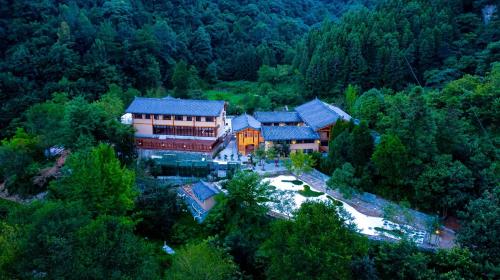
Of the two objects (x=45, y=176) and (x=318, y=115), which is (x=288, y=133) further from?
(x=45, y=176)

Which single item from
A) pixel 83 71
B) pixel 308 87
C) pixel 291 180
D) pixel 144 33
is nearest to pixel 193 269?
pixel 291 180

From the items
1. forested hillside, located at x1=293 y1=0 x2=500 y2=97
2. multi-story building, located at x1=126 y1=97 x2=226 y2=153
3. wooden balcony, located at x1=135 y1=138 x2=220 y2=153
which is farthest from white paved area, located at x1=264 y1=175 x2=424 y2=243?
forested hillside, located at x1=293 y1=0 x2=500 y2=97

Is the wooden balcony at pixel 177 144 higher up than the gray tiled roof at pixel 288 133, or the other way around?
the gray tiled roof at pixel 288 133

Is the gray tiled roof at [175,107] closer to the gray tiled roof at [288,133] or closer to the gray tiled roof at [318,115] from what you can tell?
the gray tiled roof at [288,133]

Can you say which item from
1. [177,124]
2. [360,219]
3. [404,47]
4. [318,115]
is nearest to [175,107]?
[177,124]

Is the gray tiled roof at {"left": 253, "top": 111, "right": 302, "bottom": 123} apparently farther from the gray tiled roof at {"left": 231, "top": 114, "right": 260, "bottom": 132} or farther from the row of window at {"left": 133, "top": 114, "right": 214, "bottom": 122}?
the row of window at {"left": 133, "top": 114, "right": 214, "bottom": 122}

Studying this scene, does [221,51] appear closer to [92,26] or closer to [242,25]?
[242,25]

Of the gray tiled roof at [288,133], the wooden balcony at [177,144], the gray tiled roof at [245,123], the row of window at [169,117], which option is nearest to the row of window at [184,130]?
the row of window at [169,117]
